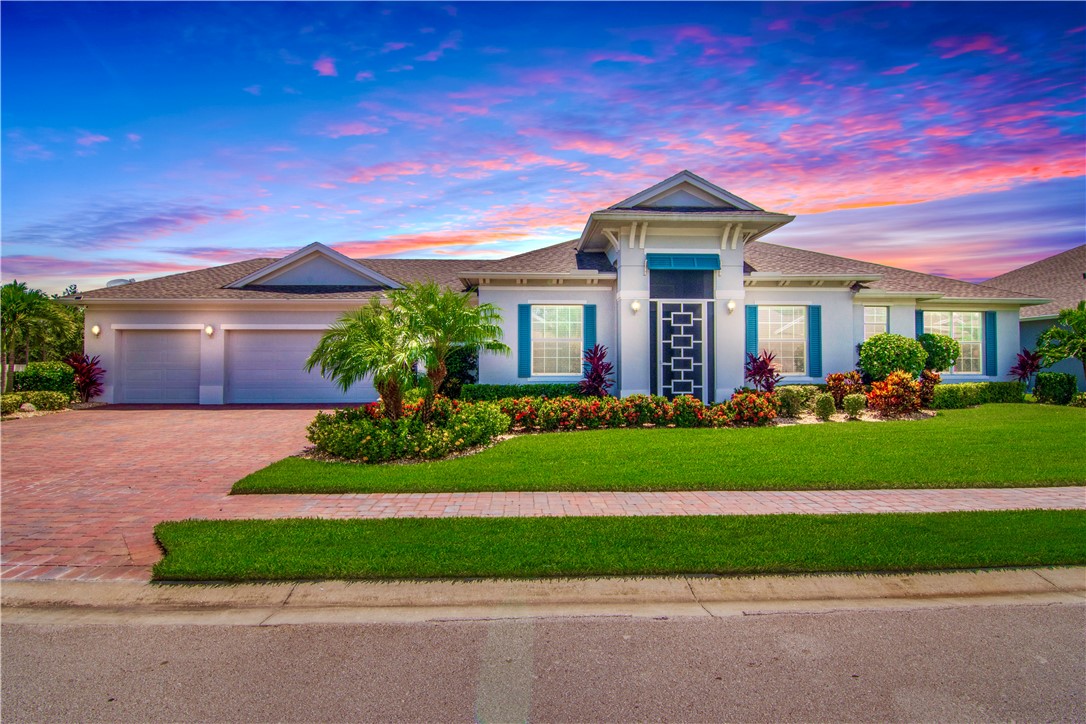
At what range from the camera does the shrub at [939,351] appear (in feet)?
61.9

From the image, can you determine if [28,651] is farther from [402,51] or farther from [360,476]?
[402,51]

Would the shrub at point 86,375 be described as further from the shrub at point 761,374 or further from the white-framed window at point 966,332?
the white-framed window at point 966,332

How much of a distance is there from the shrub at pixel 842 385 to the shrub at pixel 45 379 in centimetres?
2275

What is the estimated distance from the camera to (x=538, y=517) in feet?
23.1

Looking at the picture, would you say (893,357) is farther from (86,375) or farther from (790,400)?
(86,375)

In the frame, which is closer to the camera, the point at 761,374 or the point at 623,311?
the point at 623,311

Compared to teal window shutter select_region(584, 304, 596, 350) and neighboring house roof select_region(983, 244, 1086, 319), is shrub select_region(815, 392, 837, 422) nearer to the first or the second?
teal window shutter select_region(584, 304, 596, 350)

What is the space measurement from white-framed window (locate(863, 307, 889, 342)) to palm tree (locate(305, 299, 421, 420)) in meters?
14.8

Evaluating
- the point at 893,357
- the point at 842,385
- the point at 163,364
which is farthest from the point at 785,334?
the point at 163,364

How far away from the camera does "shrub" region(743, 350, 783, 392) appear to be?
16.9 meters

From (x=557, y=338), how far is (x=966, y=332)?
14260mm

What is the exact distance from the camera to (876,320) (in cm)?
1925

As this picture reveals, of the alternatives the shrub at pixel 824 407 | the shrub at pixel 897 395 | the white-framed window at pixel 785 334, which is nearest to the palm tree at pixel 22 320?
the white-framed window at pixel 785 334

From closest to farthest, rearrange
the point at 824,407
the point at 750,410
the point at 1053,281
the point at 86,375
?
the point at 750,410
the point at 824,407
the point at 86,375
the point at 1053,281
